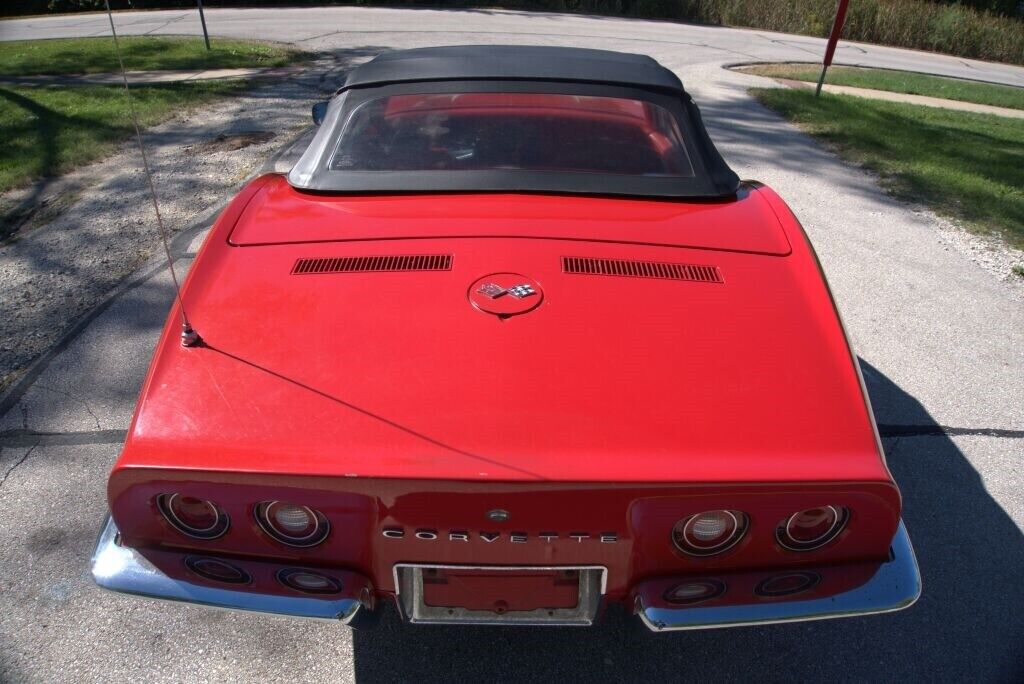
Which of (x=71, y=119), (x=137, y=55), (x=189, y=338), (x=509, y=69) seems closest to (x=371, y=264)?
(x=189, y=338)

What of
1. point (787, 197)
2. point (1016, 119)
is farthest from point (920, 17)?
point (787, 197)

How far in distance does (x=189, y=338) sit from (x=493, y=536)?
0.99 meters

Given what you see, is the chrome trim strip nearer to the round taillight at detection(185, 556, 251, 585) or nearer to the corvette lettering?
the corvette lettering

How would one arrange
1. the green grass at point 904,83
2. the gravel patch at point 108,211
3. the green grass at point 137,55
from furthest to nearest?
the green grass at point 904,83
the green grass at point 137,55
the gravel patch at point 108,211

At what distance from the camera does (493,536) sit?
1630mm

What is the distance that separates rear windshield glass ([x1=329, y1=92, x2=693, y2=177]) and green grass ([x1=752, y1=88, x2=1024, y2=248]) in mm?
4031

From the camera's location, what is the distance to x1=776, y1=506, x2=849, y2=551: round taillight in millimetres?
1702

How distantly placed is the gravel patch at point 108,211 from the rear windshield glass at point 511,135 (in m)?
2.14

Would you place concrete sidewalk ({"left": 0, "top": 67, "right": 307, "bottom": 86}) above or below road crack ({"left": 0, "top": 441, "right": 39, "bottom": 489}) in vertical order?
above

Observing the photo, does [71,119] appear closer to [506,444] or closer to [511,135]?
[511,135]

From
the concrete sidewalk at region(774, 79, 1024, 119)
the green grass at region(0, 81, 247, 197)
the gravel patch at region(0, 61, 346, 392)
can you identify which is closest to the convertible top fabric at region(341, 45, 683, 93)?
the gravel patch at region(0, 61, 346, 392)

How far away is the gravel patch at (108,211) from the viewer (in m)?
3.95

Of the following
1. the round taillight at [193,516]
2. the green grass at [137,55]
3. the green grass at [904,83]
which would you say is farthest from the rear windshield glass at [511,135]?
the green grass at [904,83]

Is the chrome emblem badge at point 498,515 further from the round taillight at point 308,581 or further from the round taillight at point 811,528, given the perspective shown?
the round taillight at point 811,528
